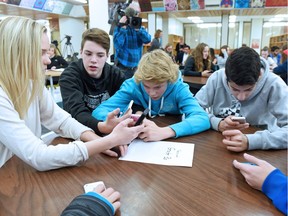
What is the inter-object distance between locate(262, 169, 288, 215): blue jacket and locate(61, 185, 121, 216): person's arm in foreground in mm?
391

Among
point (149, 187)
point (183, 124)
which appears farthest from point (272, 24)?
point (149, 187)

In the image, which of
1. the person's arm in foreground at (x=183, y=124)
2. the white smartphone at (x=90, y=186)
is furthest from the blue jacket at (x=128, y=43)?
the white smartphone at (x=90, y=186)

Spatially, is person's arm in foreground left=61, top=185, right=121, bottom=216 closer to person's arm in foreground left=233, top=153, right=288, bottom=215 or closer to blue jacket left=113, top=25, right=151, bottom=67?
person's arm in foreground left=233, top=153, right=288, bottom=215

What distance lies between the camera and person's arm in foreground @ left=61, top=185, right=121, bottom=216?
22.3 inches

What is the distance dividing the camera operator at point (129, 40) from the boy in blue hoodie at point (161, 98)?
1490 mm

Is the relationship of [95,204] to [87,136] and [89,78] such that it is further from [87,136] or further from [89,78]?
[89,78]

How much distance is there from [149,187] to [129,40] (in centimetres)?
258

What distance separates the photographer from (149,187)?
71 centimetres

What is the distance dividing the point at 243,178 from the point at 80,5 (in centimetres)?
865

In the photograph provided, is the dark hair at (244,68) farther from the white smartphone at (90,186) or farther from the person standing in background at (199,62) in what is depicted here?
the person standing in background at (199,62)

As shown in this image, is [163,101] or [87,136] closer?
[87,136]

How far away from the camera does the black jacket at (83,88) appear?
1.41 m

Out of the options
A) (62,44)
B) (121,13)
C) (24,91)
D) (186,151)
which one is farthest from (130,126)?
(62,44)

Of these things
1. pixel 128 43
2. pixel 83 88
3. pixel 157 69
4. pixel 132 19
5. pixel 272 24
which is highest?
pixel 272 24
